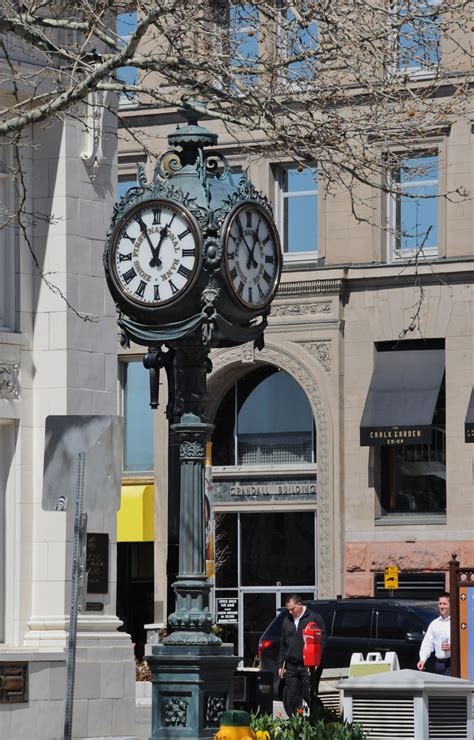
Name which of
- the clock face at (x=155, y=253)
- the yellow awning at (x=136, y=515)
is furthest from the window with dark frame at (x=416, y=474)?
the clock face at (x=155, y=253)

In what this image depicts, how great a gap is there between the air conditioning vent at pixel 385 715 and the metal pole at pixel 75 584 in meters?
2.23

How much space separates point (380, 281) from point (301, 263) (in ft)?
6.70

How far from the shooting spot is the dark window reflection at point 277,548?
44094mm

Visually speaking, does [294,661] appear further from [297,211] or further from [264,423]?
[297,211]

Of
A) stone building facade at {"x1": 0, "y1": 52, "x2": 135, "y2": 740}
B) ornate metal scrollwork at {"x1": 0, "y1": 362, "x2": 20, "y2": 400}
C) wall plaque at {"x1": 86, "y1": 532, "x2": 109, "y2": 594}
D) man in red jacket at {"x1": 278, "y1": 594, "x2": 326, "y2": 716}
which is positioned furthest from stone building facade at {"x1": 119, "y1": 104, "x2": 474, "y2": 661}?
ornate metal scrollwork at {"x1": 0, "y1": 362, "x2": 20, "y2": 400}

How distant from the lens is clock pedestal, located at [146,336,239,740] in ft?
44.5

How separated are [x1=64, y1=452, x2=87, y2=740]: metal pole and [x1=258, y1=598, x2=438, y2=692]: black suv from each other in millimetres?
17454

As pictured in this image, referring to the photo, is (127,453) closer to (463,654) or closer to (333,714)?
(463,654)

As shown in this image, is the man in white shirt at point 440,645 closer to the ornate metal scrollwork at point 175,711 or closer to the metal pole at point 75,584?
the ornate metal scrollwork at point 175,711

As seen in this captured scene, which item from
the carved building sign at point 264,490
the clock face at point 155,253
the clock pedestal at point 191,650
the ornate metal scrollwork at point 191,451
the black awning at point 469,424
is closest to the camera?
the clock pedestal at point 191,650

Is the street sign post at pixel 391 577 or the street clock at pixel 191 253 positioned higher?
the street clock at pixel 191 253

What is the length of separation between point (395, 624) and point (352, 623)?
67cm

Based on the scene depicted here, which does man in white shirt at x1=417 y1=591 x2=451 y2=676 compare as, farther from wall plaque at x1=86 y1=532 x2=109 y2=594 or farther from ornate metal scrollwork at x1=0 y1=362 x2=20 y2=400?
ornate metal scrollwork at x1=0 y1=362 x2=20 y2=400

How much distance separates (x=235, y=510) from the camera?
145ft
